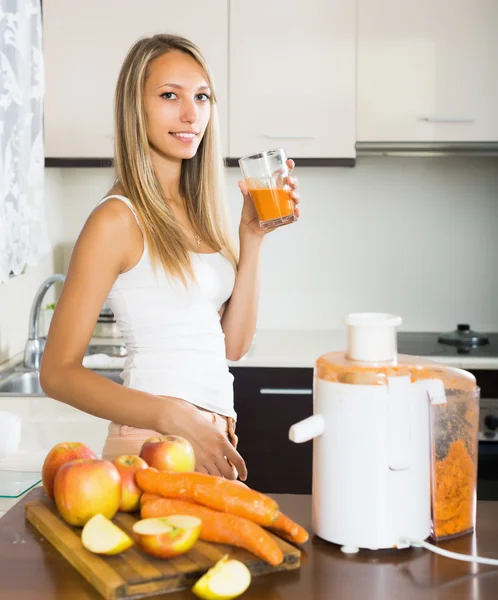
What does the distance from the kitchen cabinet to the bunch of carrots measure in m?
1.66

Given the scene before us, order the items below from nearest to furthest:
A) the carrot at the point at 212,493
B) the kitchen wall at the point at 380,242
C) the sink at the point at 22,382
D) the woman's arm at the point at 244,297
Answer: the carrot at the point at 212,493 < the woman's arm at the point at 244,297 < the sink at the point at 22,382 < the kitchen wall at the point at 380,242

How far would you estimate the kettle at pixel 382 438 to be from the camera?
1.02 meters

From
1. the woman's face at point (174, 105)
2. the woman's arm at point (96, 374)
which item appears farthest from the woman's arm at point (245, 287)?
the woman's arm at point (96, 374)

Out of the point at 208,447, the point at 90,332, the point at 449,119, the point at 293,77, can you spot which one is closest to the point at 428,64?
the point at 449,119

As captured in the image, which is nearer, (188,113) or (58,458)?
(58,458)

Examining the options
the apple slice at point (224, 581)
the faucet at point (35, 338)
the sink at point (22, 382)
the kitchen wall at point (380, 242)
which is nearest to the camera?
the apple slice at point (224, 581)

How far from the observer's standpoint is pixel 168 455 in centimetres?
109

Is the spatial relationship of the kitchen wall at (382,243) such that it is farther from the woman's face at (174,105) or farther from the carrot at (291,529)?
the carrot at (291,529)

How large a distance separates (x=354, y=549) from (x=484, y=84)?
7.03 ft

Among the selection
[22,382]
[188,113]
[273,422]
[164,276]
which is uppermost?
[188,113]

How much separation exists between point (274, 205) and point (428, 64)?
1.42 meters

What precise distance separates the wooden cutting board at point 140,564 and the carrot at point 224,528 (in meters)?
0.01

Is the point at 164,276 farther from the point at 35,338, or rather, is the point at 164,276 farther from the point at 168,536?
the point at 35,338

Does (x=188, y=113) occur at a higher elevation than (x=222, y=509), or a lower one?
higher
